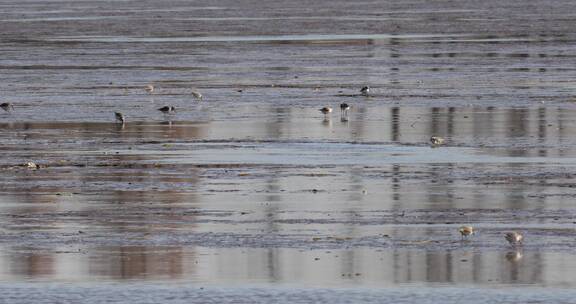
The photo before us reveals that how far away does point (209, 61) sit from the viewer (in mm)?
39312

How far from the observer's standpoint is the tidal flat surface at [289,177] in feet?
40.0

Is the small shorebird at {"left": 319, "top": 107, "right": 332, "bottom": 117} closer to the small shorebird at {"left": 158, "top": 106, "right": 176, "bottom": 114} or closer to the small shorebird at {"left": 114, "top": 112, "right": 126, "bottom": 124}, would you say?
the small shorebird at {"left": 158, "top": 106, "right": 176, "bottom": 114}

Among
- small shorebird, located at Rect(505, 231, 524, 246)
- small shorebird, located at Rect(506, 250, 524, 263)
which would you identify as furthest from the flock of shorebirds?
small shorebird, located at Rect(506, 250, 524, 263)

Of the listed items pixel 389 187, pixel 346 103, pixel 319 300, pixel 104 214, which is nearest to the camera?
pixel 319 300

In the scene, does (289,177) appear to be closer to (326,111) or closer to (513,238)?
(513,238)

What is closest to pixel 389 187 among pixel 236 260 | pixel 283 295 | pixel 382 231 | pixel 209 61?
pixel 382 231

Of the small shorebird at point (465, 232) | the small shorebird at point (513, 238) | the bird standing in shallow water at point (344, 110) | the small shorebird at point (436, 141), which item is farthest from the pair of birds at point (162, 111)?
the small shorebird at point (513, 238)

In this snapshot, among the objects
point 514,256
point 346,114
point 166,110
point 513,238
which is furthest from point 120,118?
point 514,256

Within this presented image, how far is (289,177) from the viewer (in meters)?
18.2

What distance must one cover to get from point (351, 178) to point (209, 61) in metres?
21.6

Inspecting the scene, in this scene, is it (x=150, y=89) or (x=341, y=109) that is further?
(x=150, y=89)

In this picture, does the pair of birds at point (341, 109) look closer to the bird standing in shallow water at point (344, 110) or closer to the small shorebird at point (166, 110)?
the bird standing in shallow water at point (344, 110)

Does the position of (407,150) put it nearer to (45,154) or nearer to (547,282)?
(45,154)

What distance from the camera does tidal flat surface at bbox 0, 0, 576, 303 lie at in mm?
12180
